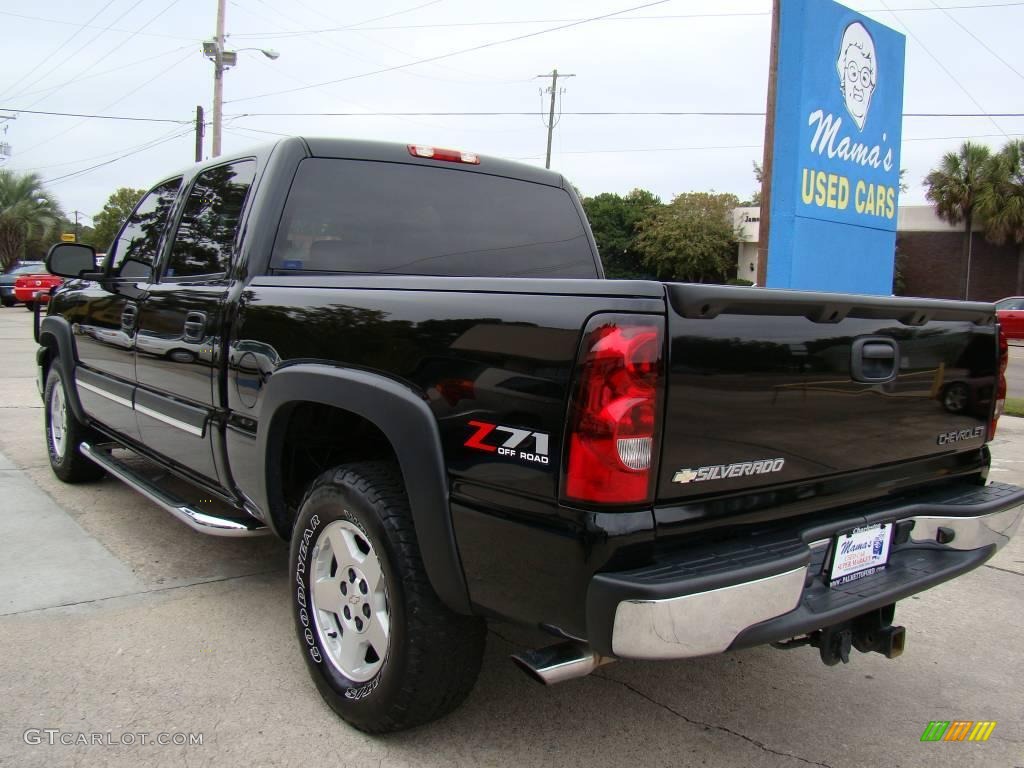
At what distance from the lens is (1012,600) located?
4062 mm

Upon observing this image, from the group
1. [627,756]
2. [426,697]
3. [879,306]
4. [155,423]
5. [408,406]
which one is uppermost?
[879,306]

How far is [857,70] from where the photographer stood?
10.2 m

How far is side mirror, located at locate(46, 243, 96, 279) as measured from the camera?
4.62 metres

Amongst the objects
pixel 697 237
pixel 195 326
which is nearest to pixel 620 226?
pixel 697 237

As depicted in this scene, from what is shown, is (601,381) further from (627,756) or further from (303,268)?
(303,268)

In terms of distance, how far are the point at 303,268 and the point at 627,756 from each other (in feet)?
6.92

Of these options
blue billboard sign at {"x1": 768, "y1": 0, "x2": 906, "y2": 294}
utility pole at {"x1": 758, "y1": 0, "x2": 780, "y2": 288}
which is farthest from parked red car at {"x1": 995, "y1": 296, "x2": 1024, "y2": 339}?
utility pole at {"x1": 758, "y1": 0, "x2": 780, "y2": 288}

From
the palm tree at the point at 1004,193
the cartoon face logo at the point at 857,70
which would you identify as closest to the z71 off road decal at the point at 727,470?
the cartoon face logo at the point at 857,70

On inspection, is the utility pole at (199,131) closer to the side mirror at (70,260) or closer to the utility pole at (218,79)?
the utility pole at (218,79)

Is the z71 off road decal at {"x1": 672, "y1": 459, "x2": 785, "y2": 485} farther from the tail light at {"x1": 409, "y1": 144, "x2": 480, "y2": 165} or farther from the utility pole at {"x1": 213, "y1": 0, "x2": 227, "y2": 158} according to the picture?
the utility pole at {"x1": 213, "y1": 0, "x2": 227, "y2": 158}

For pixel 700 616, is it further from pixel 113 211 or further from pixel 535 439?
pixel 113 211

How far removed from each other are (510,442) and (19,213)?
52416 mm

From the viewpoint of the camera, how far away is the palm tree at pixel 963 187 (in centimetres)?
3731

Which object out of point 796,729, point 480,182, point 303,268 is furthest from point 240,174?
point 796,729
